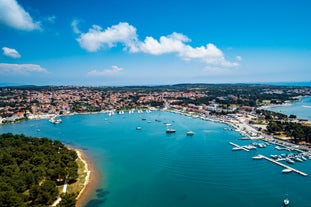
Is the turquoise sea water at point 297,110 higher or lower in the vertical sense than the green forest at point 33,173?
lower

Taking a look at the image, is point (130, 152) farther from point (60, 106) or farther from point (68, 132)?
point (60, 106)

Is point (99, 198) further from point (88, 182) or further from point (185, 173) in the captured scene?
point (185, 173)

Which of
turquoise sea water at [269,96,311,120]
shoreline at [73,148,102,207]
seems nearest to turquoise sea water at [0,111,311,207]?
shoreline at [73,148,102,207]

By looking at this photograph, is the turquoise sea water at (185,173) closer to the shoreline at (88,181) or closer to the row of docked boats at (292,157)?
the shoreline at (88,181)

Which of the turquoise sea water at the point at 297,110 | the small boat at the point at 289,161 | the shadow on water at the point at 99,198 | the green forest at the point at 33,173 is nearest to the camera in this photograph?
the green forest at the point at 33,173

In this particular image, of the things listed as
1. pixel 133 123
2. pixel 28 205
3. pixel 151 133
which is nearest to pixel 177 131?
pixel 151 133

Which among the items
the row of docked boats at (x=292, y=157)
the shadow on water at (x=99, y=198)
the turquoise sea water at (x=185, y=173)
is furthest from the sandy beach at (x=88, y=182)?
the row of docked boats at (x=292, y=157)
